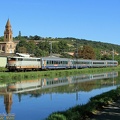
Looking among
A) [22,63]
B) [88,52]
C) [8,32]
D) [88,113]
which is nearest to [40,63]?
[22,63]

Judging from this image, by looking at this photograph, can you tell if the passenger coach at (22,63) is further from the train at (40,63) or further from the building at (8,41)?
the building at (8,41)

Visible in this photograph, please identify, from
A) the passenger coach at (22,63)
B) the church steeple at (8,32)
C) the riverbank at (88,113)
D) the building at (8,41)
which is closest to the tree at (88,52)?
the church steeple at (8,32)

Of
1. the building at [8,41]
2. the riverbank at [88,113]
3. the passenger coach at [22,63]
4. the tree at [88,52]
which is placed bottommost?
the riverbank at [88,113]

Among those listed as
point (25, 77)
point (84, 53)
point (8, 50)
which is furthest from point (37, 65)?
point (8, 50)

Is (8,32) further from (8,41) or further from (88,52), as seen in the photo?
(88,52)

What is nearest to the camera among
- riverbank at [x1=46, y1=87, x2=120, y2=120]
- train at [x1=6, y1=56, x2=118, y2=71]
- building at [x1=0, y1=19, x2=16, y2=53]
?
riverbank at [x1=46, y1=87, x2=120, y2=120]

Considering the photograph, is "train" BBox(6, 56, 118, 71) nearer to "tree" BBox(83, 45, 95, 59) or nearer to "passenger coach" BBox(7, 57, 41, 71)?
"passenger coach" BBox(7, 57, 41, 71)

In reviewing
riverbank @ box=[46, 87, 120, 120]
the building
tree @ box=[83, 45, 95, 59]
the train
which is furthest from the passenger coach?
the building

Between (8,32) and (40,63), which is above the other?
(8,32)

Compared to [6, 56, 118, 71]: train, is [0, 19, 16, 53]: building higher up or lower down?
higher up

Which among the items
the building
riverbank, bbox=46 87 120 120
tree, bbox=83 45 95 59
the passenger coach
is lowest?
riverbank, bbox=46 87 120 120

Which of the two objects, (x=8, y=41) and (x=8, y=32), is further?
(x=8, y=41)

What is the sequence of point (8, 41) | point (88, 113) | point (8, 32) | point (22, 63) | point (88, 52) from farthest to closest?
point (8, 41) < point (8, 32) < point (88, 52) < point (22, 63) < point (88, 113)

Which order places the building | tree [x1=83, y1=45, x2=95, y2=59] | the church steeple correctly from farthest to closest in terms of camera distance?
1. the building
2. the church steeple
3. tree [x1=83, y1=45, x2=95, y2=59]
